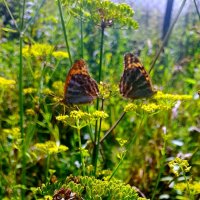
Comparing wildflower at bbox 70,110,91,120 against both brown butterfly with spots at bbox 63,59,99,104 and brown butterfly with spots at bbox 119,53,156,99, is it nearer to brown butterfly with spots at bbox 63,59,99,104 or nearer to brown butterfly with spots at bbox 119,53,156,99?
brown butterfly with spots at bbox 63,59,99,104

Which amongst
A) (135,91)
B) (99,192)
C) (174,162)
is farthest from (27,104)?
(99,192)

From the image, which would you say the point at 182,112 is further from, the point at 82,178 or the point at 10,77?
the point at 82,178

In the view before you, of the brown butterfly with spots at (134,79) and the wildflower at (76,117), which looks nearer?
the wildflower at (76,117)

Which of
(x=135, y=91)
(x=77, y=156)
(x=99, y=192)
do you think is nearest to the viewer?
(x=99, y=192)

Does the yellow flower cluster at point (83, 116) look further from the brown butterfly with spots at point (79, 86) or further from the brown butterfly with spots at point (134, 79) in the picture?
the brown butterfly with spots at point (134, 79)

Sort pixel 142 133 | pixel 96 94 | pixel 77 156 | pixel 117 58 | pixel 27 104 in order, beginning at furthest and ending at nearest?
pixel 117 58
pixel 27 104
pixel 142 133
pixel 77 156
pixel 96 94

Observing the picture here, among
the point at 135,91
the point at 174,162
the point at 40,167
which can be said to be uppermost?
the point at 135,91

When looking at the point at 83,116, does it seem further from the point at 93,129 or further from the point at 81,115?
the point at 93,129

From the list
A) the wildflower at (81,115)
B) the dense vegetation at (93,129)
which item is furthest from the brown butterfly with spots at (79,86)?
the wildflower at (81,115)

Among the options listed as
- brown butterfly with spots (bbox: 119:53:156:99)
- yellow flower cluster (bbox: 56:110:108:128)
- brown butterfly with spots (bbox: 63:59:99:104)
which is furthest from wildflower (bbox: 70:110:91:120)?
brown butterfly with spots (bbox: 119:53:156:99)
